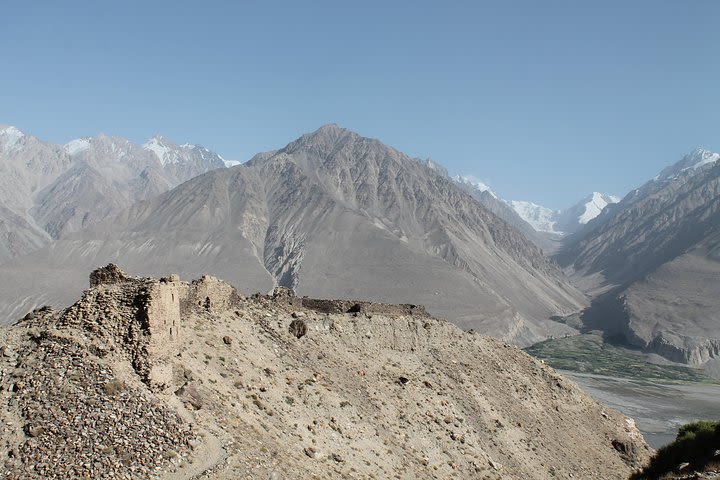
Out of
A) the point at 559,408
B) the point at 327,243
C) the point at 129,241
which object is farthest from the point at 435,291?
the point at 559,408

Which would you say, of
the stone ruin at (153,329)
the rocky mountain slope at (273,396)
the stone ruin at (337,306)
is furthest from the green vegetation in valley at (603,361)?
the stone ruin at (153,329)

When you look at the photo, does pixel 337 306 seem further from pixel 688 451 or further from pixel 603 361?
pixel 603 361

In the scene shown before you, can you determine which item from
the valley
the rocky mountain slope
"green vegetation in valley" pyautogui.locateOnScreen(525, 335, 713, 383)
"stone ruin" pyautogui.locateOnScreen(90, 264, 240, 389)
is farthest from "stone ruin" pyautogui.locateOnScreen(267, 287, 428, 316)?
"green vegetation in valley" pyautogui.locateOnScreen(525, 335, 713, 383)

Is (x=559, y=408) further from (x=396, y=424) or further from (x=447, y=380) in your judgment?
(x=396, y=424)

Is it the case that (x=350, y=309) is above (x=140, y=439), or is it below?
above

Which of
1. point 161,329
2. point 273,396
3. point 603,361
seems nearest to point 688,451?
point 273,396
